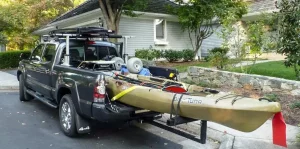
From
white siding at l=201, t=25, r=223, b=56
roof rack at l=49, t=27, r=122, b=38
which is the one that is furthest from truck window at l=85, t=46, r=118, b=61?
white siding at l=201, t=25, r=223, b=56

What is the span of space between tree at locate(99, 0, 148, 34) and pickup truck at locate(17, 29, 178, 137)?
6.07 meters

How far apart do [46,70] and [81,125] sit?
198 centimetres

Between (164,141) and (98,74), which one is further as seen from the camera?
(164,141)

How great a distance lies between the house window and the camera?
58.6 feet

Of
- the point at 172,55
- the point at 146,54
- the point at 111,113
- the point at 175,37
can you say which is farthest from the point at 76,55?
the point at 175,37

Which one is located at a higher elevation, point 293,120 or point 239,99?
point 239,99

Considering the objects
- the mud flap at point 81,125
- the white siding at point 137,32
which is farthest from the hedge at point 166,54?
the mud flap at point 81,125

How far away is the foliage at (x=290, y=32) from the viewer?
24.8 feet

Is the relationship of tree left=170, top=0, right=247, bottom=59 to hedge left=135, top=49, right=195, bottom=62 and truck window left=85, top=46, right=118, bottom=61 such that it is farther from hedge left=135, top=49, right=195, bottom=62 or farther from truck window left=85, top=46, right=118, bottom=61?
truck window left=85, top=46, right=118, bottom=61

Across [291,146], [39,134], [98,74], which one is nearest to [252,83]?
[291,146]

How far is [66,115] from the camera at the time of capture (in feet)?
18.0

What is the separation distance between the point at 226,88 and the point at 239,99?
5159 mm

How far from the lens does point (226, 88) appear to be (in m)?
8.70

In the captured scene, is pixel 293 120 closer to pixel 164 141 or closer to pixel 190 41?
pixel 164 141
